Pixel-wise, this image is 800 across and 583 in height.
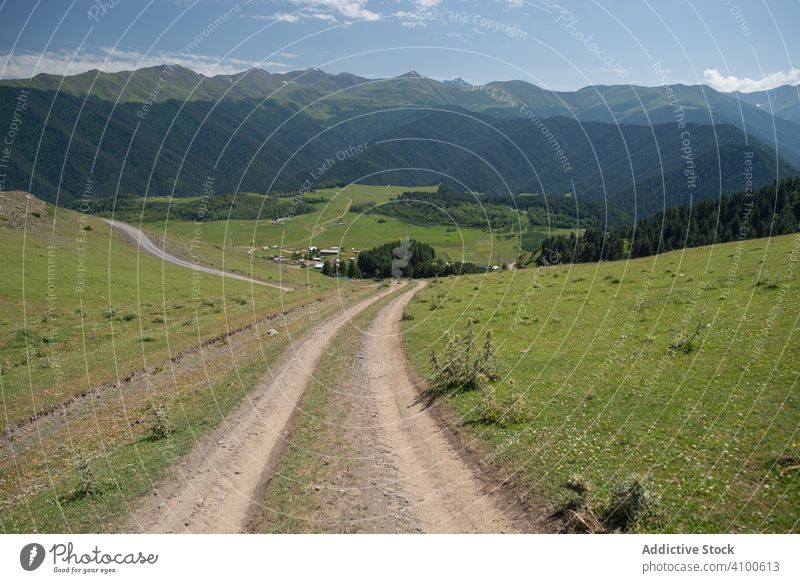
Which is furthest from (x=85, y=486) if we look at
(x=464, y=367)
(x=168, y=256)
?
(x=168, y=256)

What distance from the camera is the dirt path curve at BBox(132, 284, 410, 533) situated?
16297mm

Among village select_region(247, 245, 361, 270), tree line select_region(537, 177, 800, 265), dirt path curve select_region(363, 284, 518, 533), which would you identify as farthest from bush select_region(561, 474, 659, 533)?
village select_region(247, 245, 361, 270)

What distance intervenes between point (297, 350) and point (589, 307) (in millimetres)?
25315

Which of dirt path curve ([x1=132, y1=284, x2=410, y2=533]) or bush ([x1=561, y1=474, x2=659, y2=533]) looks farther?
dirt path curve ([x1=132, y1=284, x2=410, y2=533])

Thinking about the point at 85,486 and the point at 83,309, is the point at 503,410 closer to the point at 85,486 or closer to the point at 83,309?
the point at 85,486

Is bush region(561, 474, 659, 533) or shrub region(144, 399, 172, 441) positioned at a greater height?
bush region(561, 474, 659, 533)

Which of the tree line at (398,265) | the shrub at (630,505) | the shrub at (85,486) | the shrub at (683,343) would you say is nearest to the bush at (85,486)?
the shrub at (85,486)

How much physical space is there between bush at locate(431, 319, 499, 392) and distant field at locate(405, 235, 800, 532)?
3.55 ft

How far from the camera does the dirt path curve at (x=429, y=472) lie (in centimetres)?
1466

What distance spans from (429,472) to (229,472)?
8.81 meters

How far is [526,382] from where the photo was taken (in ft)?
79.6

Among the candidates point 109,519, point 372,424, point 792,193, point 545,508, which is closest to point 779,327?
point 545,508

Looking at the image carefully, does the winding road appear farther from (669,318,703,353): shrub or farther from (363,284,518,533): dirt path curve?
(669,318,703,353): shrub
